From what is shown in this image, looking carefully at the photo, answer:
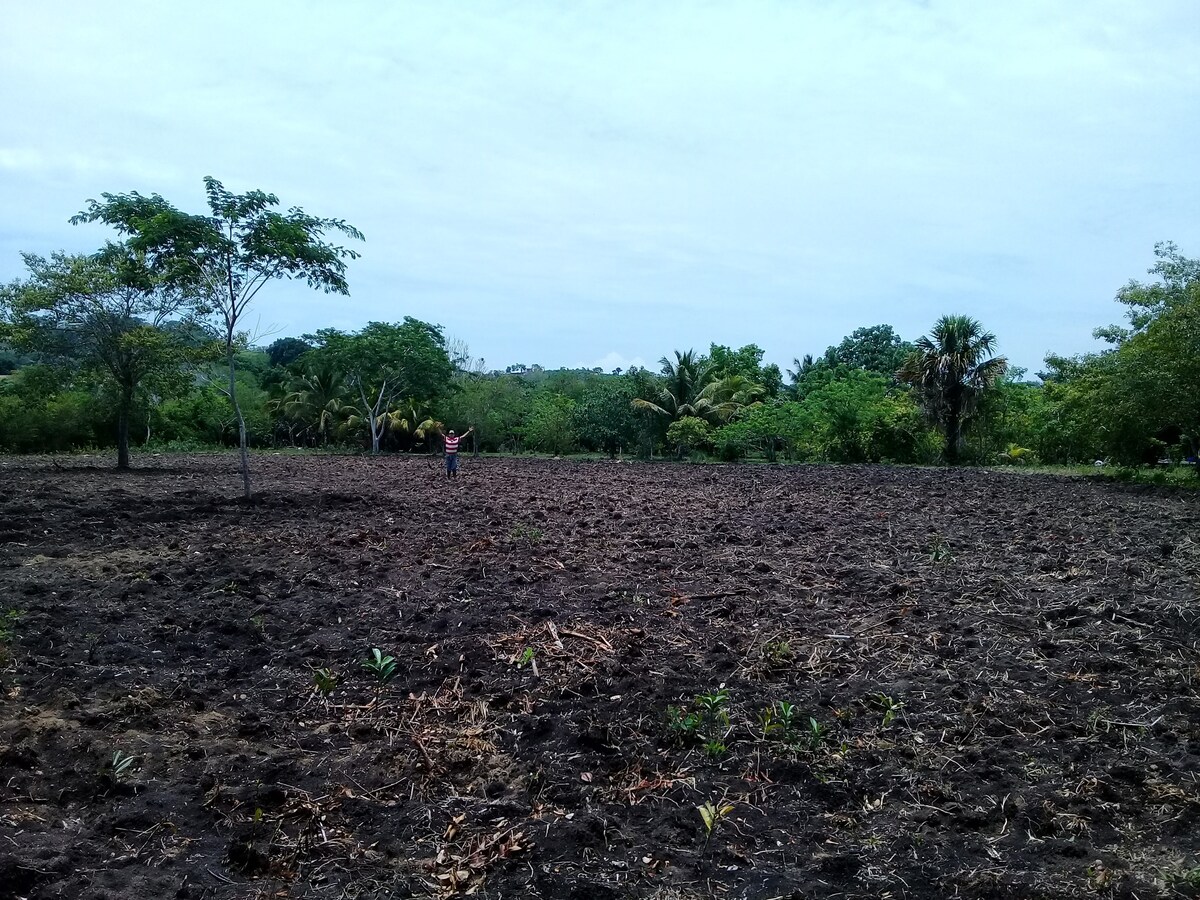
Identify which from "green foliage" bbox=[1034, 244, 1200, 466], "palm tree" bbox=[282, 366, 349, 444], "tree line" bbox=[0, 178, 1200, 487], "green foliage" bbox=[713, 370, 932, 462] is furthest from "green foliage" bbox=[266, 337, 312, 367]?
"green foliage" bbox=[1034, 244, 1200, 466]

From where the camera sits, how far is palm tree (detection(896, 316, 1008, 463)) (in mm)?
30250

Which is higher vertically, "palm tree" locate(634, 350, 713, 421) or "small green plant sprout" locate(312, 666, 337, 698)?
"palm tree" locate(634, 350, 713, 421)

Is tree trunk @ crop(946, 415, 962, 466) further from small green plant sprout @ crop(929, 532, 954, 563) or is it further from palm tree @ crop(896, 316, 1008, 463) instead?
small green plant sprout @ crop(929, 532, 954, 563)

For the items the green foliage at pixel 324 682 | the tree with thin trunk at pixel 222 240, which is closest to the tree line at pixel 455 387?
the tree with thin trunk at pixel 222 240

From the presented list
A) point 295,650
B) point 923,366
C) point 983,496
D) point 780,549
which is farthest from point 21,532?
point 923,366

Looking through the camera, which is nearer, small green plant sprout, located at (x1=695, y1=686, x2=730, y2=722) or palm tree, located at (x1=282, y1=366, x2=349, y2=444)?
small green plant sprout, located at (x1=695, y1=686, x2=730, y2=722)

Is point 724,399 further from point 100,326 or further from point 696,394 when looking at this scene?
Result: point 100,326

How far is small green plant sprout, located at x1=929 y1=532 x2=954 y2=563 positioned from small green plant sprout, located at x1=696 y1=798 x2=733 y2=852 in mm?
5956

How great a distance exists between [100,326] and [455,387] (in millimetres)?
19845

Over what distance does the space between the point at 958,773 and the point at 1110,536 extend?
7.96 meters

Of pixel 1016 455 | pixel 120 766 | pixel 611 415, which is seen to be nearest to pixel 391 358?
pixel 611 415

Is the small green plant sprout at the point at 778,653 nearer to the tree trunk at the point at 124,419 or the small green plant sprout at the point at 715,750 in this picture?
the small green plant sprout at the point at 715,750

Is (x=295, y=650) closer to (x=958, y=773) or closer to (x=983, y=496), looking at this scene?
(x=958, y=773)

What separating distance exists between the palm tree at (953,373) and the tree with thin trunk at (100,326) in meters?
25.4
